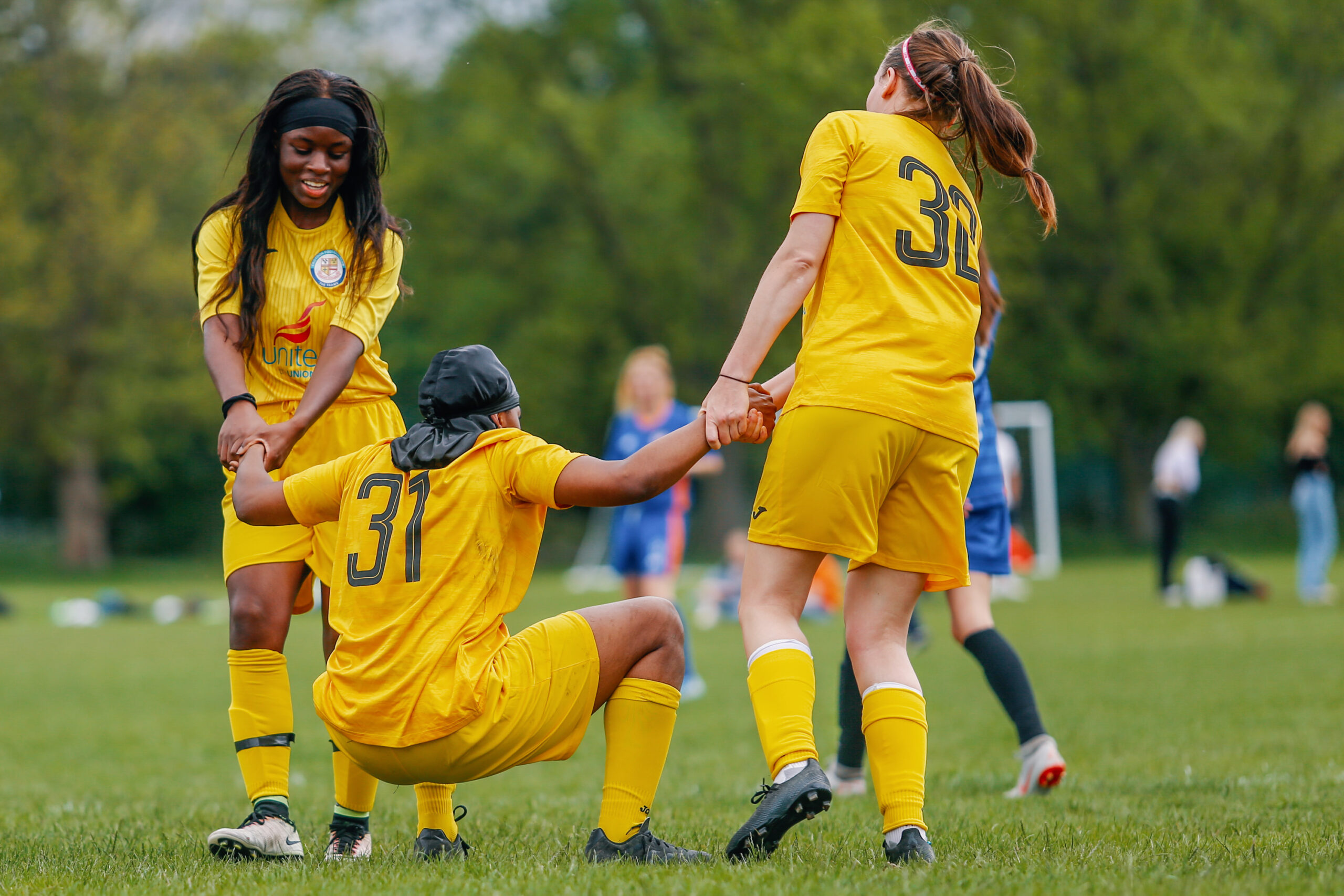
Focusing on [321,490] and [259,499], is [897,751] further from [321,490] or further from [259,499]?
[259,499]

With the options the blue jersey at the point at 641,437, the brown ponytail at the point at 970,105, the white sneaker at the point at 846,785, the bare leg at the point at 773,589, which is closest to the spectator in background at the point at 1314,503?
the blue jersey at the point at 641,437

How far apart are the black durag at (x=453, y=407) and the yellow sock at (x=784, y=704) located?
97cm

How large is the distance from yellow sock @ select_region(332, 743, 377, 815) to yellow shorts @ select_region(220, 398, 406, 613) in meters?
0.55

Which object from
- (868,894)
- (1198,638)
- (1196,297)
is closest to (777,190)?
(1196,297)

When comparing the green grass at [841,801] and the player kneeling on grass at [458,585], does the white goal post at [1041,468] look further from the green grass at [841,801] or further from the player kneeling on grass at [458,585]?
the player kneeling on grass at [458,585]

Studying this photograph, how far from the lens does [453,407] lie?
11.5 ft

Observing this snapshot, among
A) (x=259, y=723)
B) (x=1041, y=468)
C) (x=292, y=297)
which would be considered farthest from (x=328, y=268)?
(x=1041, y=468)

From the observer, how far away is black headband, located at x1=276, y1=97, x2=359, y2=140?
413 centimetres

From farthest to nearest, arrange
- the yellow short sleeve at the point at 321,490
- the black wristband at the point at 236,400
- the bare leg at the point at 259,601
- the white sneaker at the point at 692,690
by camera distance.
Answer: the white sneaker at the point at 692,690 → the bare leg at the point at 259,601 → the black wristband at the point at 236,400 → the yellow short sleeve at the point at 321,490

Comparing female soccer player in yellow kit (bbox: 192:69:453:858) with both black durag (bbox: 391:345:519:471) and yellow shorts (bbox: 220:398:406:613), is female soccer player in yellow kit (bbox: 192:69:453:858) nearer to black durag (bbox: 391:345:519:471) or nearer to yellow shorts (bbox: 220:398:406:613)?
yellow shorts (bbox: 220:398:406:613)

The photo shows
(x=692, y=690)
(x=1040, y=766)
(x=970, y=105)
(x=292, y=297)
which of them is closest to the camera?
(x=970, y=105)

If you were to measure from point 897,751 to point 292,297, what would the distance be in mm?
2308

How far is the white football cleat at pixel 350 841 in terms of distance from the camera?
406 centimetres

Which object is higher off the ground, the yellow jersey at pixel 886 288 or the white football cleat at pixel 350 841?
the yellow jersey at pixel 886 288
